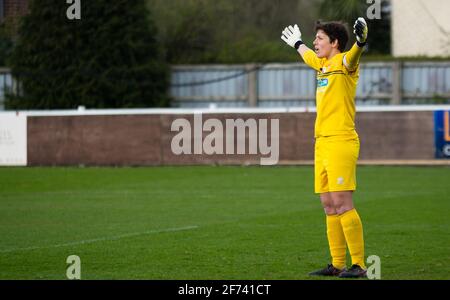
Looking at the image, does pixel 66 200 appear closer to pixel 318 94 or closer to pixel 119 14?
pixel 318 94

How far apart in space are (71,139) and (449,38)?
12.7 meters

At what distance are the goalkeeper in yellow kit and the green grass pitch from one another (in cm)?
39

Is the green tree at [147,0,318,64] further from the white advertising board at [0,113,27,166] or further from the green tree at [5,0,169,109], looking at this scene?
the white advertising board at [0,113,27,166]

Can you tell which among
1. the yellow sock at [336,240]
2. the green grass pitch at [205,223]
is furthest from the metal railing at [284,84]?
the yellow sock at [336,240]

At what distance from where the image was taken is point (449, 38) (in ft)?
102

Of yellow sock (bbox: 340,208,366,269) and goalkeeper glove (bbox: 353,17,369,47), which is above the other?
goalkeeper glove (bbox: 353,17,369,47)

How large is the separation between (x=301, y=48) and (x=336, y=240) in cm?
184

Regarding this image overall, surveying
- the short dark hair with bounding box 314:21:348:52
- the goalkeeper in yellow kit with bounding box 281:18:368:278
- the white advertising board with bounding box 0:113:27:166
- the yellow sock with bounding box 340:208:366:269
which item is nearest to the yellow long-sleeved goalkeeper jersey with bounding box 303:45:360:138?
the goalkeeper in yellow kit with bounding box 281:18:368:278

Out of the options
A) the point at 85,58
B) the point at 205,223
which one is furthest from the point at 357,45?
the point at 85,58

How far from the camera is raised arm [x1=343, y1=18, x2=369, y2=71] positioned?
8.48 meters

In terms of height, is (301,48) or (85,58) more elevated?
(85,58)

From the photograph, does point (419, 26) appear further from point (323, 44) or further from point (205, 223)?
point (323, 44)

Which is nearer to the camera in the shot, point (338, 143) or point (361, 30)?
point (361, 30)

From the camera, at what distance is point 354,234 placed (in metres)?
8.74
